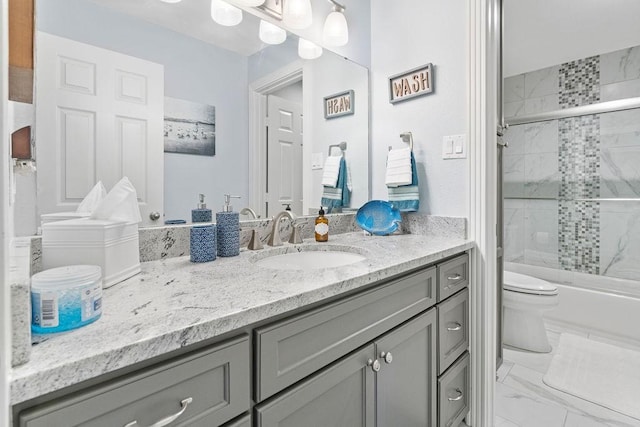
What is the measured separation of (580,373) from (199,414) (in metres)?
2.21

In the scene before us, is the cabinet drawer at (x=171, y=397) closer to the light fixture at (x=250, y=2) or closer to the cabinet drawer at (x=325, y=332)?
the cabinet drawer at (x=325, y=332)

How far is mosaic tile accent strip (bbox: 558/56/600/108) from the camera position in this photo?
2904 mm

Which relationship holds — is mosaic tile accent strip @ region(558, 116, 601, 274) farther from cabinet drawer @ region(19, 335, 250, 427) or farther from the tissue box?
the tissue box

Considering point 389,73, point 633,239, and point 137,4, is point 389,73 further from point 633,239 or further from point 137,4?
point 633,239

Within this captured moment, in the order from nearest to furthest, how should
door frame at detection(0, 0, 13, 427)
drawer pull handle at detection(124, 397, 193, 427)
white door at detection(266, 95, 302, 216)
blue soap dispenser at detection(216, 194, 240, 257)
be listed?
1. door frame at detection(0, 0, 13, 427)
2. drawer pull handle at detection(124, 397, 193, 427)
3. blue soap dispenser at detection(216, 194, 240, 257)
4. white door at detection(266, 95, 302, 216)

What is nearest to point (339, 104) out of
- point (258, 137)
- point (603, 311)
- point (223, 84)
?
point (258, 137)

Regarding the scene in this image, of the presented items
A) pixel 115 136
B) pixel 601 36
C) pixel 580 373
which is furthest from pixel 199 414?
pixel 601 36

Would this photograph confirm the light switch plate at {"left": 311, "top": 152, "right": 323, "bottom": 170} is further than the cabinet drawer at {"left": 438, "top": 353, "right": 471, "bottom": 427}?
Yes

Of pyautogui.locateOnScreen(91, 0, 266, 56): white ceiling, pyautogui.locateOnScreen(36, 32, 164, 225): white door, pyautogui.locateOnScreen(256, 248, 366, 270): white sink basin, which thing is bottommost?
pyautogui.locateOnScreen(256, 248, 366, 270): white sink basin

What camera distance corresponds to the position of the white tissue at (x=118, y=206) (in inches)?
31.5

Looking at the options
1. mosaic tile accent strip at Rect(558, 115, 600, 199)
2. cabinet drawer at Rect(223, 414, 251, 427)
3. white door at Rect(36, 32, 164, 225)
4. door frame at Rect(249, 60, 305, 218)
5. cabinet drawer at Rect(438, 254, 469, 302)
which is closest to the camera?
cabinet drawer at Rect(223, 414, 251, 427)

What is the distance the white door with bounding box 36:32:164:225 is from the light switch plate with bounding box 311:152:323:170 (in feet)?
2.56

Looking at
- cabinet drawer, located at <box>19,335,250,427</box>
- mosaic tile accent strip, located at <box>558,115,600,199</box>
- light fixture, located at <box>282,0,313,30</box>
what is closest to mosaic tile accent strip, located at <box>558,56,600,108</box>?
mosaic tile accent strip, located at <box>558,115,600,199</box>

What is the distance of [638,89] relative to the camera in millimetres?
2709
